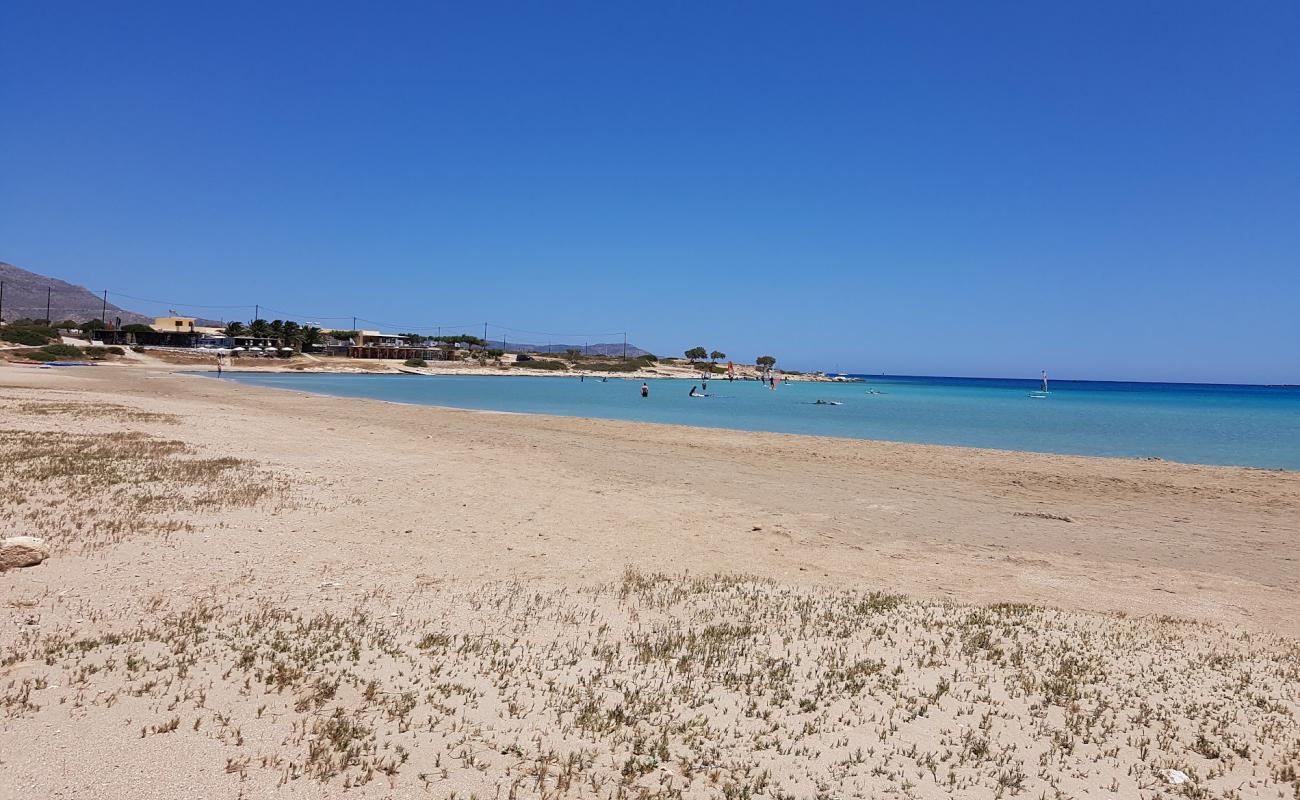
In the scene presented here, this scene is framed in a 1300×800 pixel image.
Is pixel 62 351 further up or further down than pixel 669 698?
further up

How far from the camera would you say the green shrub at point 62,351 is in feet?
A: 296

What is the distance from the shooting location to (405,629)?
23.6 feet

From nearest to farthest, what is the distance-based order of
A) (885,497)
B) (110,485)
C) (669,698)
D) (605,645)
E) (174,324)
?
(669,698) → (605,645) → (110,485) → (885,497) → (174,324)

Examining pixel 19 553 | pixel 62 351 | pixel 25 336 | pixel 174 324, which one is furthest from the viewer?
pixel 174 324

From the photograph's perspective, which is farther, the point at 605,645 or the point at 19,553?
the point at 19,553

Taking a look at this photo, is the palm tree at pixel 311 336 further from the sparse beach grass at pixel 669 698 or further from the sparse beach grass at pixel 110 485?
the sparse beach grass at pixel 669 698

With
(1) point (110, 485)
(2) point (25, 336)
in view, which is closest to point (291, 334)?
(2) point (25, 336)

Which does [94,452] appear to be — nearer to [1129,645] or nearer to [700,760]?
[700,760]

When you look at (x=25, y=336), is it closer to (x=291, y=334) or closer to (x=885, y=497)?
(x=291, y=334)

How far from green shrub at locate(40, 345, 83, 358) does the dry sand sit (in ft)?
313

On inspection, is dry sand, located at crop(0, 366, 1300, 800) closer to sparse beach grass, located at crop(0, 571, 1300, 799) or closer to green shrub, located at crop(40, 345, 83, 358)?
sparse beach grass, located at crop(0, 571, 1300, 799)

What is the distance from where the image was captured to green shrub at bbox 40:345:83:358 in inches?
3551

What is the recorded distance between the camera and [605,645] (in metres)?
7.07

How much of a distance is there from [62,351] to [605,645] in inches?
4461
